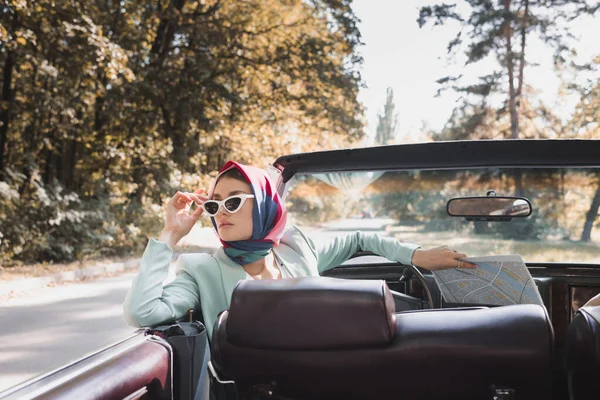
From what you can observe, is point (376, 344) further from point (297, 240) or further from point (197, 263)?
point (297, 240)

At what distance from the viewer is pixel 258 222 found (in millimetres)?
2656

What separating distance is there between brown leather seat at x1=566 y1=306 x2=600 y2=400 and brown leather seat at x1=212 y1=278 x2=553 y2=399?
9cm

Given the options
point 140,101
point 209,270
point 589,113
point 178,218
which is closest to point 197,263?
point 209,270

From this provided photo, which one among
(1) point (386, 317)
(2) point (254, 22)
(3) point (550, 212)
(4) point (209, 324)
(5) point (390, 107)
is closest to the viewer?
(1) point (386, 317)

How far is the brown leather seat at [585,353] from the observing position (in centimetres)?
153

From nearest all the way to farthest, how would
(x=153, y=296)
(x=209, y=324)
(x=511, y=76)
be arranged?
(x=153, y=296), (x=209, y=324), (x=511, y=76)

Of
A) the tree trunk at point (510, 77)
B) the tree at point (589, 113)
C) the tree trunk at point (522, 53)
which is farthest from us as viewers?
the tree trunk at point (510, 77)

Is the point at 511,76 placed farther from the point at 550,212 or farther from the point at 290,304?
the point at 290,304

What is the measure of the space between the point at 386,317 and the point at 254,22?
72.5 feet

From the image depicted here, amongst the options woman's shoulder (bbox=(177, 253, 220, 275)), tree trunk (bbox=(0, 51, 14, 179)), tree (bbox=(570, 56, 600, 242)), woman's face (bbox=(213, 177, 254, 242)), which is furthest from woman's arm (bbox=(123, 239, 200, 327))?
tree (bbox=(570, 56, 600, 242))

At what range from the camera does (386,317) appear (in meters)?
1.55

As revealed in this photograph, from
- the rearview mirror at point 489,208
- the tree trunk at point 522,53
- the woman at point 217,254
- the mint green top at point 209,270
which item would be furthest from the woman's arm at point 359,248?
the tree trunk at point 522,53

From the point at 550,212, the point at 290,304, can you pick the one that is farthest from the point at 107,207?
the point at 290,304

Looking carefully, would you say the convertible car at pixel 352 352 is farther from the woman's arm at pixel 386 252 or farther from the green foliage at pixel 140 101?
the green foliage at pixel 140 101
